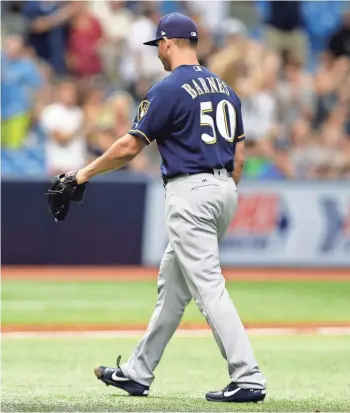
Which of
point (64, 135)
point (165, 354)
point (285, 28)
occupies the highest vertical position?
point (285, 28)

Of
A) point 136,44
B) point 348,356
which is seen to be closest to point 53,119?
point 136,44

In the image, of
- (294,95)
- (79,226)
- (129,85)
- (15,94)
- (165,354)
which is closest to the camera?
(165,354)

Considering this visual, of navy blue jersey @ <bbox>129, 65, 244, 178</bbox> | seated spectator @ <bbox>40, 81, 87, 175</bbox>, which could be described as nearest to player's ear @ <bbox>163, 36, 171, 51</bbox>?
navy blue jersey @ <bbox>129, 65, 244, 178</bbox>

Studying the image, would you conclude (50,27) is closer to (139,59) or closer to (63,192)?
(139,59)

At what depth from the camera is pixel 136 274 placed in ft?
50.6

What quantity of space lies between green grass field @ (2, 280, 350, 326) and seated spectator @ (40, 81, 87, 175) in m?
2.05

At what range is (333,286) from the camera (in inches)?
566

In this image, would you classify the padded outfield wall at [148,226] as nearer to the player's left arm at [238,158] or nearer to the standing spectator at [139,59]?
the standing spectator at [139,59]

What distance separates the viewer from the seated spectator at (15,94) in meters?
15.9

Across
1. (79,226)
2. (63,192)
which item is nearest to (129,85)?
(79,226)

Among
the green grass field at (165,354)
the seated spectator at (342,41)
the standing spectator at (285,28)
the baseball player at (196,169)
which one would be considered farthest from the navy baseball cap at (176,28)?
the seated spectator at (342,41)

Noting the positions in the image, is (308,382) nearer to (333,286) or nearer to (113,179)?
(333,286)

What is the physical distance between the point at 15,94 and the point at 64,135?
3.35ft

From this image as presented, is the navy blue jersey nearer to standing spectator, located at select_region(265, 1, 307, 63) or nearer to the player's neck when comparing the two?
the player's neck
